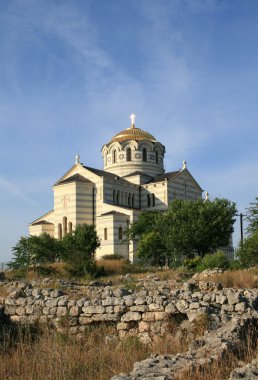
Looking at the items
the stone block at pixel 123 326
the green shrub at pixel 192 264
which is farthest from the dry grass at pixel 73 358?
the green shrub at pixel 192 264

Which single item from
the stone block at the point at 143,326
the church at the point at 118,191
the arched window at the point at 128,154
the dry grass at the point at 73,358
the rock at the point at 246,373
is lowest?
the dry grass at the point at 73,358

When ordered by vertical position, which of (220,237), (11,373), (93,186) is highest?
(93,186)

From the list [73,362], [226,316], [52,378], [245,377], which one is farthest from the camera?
[226,316]

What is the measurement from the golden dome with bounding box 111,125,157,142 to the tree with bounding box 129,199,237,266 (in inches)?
687

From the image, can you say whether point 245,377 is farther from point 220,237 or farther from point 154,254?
point 154,254

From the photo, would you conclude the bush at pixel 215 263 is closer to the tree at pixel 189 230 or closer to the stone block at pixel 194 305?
the tree at pixel 189 230

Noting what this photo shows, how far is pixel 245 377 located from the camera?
477 centimetres

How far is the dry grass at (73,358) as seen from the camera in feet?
20.6

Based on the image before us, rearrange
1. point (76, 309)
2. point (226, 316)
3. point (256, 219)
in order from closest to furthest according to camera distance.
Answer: point (226, 316), point (76, 309), point (256, 219)

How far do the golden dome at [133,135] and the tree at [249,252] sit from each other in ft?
92.5

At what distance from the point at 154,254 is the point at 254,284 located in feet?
76.2

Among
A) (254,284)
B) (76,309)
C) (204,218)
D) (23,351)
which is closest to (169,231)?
(204,218)

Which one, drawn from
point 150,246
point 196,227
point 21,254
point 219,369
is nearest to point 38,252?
point 21,254

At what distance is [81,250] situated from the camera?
35594 millimetres
